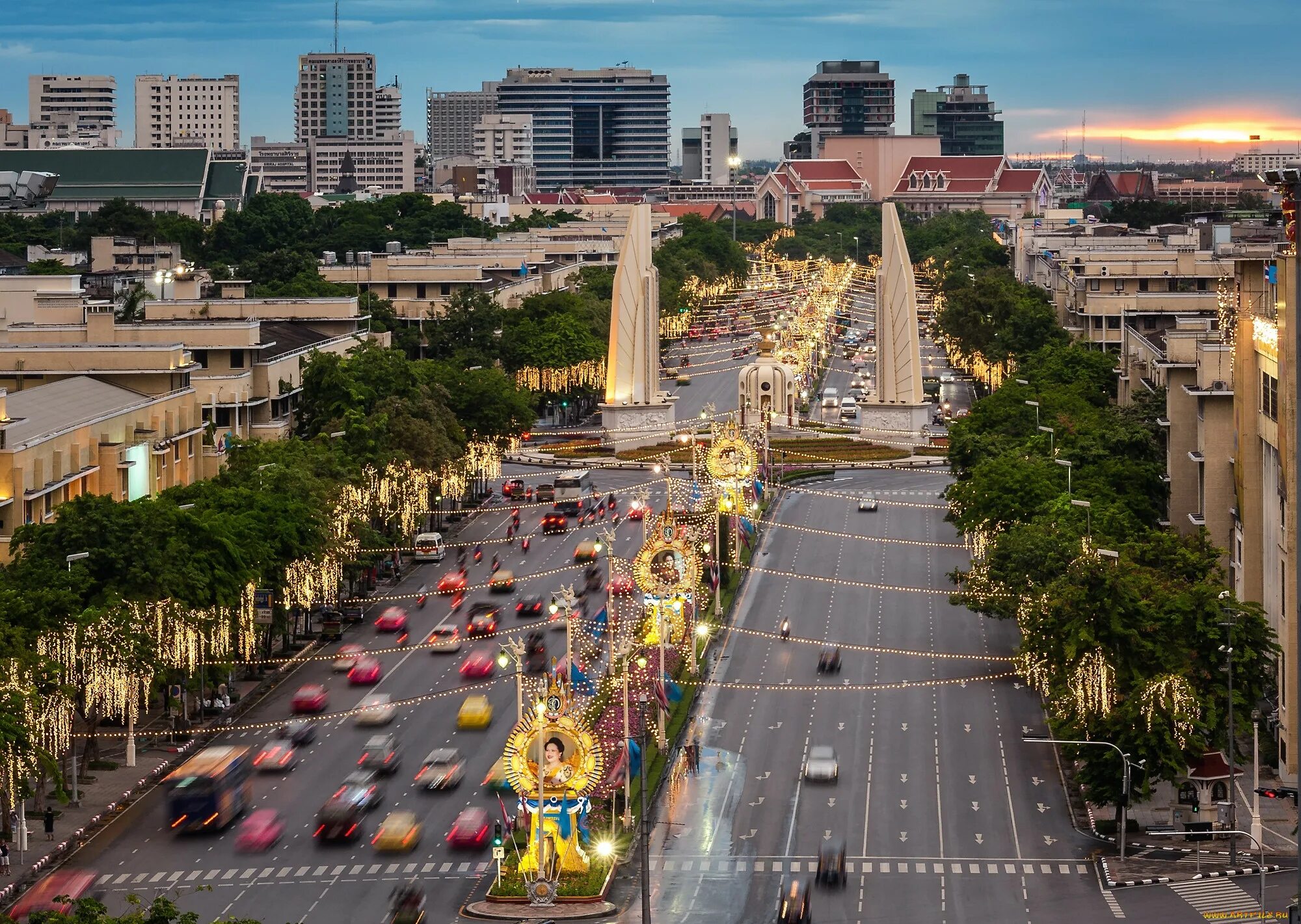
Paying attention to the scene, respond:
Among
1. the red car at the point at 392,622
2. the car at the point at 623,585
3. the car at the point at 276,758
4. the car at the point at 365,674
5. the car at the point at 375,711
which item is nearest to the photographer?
the car at the point at 276,758

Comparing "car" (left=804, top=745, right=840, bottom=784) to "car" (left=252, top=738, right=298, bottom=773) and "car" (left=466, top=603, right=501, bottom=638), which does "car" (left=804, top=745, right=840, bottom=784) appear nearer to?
"car" (left=252, top=738, right=298, bottom=773)

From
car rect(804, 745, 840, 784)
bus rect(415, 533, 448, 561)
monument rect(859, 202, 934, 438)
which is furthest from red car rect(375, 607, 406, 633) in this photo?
monument rect(859, 202, 934, 438)

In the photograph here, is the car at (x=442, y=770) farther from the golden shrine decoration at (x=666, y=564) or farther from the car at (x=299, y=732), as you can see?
the golden shrine decoration at (x=666, y=564)

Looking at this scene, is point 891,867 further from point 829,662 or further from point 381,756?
point 829,662

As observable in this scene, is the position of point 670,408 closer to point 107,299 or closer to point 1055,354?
point 1055,354

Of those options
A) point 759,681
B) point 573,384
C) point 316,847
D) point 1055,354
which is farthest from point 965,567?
point 573,384

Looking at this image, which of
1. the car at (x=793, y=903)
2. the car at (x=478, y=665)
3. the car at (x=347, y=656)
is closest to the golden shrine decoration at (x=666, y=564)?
the car at (x=478, y=665)

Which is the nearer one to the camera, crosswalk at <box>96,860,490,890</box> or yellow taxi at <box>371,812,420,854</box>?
crosswalk at <box>96,860,490,890</box>
